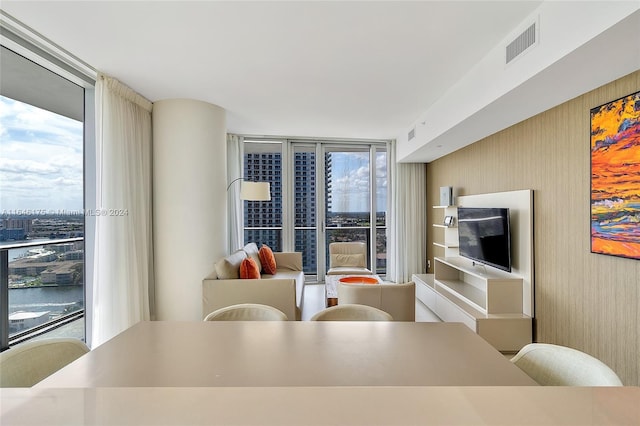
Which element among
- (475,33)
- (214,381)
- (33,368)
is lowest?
(33,368)

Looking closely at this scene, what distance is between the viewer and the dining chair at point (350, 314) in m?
1.72

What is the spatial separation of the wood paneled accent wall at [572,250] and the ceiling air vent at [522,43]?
14.8 inches

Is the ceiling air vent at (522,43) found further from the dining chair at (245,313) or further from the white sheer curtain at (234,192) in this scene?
the white sheer curtain at (234,192)

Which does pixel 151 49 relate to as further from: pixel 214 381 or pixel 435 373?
pixel 435 373

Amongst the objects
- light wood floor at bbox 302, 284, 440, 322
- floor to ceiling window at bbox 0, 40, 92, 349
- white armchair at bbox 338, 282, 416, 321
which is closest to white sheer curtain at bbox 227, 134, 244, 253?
light wood floor at bbox 302, 284, 440, 322

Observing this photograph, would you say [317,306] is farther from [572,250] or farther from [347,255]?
[572,250]

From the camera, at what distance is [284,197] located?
560 cm

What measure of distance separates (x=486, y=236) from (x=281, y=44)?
9.56 feet

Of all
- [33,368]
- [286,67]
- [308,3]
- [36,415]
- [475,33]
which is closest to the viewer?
[36,415]

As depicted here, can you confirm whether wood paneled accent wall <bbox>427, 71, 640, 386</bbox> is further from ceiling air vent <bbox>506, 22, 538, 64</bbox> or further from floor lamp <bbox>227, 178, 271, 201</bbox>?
floor lamp <bbox>227, 178, 271, 201</bbox>

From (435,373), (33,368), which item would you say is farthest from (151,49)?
(435,373)

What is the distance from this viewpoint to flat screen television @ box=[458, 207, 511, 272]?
3133mm

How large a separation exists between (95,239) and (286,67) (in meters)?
2.49

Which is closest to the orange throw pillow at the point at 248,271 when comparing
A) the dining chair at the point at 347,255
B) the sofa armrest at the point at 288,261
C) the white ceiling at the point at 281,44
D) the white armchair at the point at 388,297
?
the white armchair at the point at 388,297
